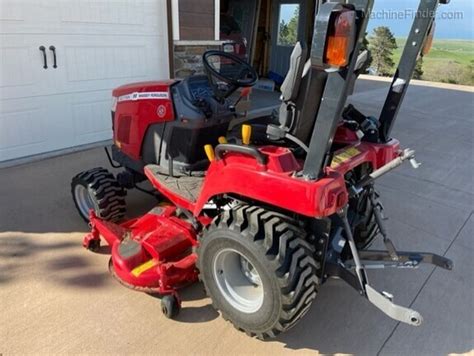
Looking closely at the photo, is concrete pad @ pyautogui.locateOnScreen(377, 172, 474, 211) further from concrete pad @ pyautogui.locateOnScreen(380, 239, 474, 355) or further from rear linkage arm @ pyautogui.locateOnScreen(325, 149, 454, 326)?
rear linkage arm @ pyautogui.locateOnScreen(325, 149, 454, 326)

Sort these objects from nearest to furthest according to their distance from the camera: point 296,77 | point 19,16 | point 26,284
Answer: point 296,77
point 26,284
point 19,16

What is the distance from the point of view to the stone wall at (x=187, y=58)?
576 cm

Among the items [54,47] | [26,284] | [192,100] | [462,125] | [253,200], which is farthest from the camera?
[462,125]

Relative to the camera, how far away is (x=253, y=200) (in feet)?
7.11

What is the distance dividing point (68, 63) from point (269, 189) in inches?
Result: 153

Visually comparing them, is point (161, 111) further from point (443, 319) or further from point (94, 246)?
point (443, 319)

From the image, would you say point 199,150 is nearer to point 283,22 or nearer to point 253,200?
point 253,200

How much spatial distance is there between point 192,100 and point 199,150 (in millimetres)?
350

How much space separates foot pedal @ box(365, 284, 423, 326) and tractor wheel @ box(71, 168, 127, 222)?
1931 millimetres

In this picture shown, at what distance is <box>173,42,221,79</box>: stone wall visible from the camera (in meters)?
5.76

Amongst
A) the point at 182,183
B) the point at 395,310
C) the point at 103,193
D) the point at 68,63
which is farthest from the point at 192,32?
the point at 395,310

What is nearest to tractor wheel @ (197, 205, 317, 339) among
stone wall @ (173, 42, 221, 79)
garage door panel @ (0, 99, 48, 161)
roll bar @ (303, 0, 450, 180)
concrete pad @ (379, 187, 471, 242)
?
roll bar @ (303, 0, 450, 180)

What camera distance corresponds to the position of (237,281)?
2279 mm

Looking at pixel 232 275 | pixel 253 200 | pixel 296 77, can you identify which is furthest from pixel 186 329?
pixel 296 77
